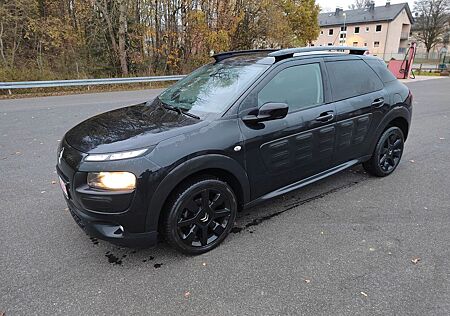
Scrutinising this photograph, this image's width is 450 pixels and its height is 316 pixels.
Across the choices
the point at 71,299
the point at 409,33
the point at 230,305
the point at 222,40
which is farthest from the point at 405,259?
the point at 409,33

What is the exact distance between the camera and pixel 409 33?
2375 inches

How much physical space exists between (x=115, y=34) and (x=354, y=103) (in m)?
17.3

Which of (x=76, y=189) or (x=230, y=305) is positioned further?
(x=76, y=189)

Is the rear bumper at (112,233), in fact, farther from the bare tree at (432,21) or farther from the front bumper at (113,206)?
the bare tree at (432,21)

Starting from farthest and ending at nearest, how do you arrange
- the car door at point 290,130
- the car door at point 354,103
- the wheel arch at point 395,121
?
the wheel arch at point 395,121, the car door at point 354,103, the car door at point 290,130

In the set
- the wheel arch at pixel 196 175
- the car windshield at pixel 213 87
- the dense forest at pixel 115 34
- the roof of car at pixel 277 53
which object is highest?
the dense forest at pixel 115 34

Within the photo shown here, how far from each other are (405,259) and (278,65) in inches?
83.6

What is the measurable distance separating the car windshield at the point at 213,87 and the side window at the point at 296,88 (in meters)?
0.19

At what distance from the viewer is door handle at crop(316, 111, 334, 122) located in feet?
11.1

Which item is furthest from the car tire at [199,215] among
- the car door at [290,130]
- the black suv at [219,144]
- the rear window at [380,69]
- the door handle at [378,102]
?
the rear window at [380,69]

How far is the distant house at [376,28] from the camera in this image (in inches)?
2171

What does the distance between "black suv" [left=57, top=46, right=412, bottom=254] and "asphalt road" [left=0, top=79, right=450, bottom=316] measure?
34 centimetres

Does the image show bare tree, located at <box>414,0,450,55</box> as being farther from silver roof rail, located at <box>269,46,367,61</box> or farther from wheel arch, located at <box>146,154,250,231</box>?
wheel arch, located at <box>146,154,250,231</box>

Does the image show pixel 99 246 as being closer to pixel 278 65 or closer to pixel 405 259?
pixel 278 65
